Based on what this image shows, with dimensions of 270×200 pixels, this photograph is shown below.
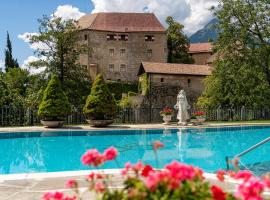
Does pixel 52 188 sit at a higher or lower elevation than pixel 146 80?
lower

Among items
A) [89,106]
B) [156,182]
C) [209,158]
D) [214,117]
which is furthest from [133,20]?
[156,182]

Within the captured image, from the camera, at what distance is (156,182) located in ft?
7.28

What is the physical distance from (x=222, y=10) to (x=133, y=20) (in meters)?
23.6

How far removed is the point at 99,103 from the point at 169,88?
15.5 metres

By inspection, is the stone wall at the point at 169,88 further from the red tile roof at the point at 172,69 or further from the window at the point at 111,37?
the window at the point at 111,37

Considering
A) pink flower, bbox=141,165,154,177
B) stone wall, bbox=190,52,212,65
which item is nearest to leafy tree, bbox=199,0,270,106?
pink flower, bbox=141,165,154,177

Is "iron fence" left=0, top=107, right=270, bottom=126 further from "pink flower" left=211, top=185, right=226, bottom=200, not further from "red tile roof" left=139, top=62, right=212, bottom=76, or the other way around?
Answer: "pink flower" left=211, top=185, right=226, bottom=200

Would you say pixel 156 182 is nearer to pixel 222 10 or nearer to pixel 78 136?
pixel 78 136

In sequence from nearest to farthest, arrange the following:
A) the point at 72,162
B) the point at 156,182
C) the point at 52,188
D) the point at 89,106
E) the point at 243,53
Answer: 1. the point at 156,182
2. the point at 52,188
3. the point at 72,162
4. the point at 89,106
5. the point at 243,53

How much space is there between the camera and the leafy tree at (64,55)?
33.2 meters

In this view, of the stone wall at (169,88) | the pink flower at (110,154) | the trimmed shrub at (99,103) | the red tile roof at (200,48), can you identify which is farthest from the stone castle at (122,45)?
the pink flower at (110,154)

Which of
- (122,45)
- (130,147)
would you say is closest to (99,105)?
(130,147)

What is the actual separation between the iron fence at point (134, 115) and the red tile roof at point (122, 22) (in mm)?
22126

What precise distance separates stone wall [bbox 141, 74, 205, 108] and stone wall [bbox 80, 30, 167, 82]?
48.1 feet
